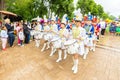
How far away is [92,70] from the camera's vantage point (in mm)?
7184

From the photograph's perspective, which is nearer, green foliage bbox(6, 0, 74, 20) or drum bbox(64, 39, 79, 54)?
drum bbox(64, 39, 79, 54)

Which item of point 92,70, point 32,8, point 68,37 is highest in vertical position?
point 32,8

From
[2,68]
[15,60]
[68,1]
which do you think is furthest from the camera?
[68,1]

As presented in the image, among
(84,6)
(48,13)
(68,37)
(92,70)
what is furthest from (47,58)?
(84,6)

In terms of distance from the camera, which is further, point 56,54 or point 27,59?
point 56,54

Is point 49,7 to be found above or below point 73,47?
above

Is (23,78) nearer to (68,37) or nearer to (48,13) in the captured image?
(68,37)

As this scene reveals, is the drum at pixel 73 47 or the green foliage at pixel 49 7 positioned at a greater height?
the green foliage at pixel 49 7

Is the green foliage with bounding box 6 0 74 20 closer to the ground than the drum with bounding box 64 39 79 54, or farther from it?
farther from it

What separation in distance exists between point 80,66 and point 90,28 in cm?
218

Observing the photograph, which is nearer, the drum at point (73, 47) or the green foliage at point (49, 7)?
the drum at point (73, 47)

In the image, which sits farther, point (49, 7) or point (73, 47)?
point (49, 7)

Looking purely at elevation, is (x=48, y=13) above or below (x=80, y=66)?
above

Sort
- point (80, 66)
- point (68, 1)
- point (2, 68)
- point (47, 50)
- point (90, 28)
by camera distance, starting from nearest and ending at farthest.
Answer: point (2, 68), point (80, 66), point (90, 28), point (47, 50), point (68, 1)
